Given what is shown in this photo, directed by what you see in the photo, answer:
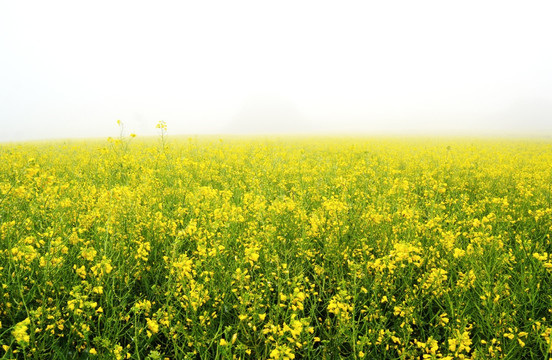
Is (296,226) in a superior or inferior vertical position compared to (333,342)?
superior

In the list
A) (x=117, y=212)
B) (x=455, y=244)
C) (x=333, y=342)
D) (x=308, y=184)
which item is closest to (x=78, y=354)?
(x=117, y=212)

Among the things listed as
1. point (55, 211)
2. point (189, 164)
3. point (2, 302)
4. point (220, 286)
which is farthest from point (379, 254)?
point (189, 164)

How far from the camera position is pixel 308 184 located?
5641 mm

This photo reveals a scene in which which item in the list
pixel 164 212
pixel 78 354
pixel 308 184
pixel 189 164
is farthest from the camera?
pixel 189 164

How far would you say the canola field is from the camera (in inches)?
71.3

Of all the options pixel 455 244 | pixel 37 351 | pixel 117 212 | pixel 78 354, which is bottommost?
pixel 78 354

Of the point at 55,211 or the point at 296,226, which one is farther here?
the point at 296,226

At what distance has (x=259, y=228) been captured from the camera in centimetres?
354

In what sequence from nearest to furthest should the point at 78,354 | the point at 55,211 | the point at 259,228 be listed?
the point at 78,354
the point at 55,211
the point at 259,228

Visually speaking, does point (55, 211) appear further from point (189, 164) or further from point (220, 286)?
point (189, 164)

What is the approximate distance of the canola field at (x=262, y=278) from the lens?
71.3 inches

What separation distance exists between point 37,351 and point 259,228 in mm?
2246

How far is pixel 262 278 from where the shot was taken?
2359mm

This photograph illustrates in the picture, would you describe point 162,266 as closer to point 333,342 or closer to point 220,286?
point 220,286
